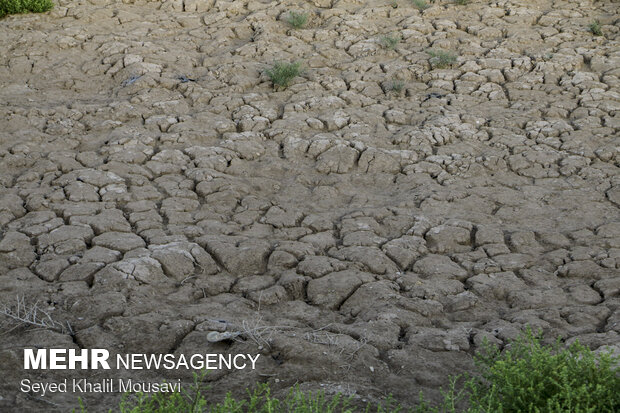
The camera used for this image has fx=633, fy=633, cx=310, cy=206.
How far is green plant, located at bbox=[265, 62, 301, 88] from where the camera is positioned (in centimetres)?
614

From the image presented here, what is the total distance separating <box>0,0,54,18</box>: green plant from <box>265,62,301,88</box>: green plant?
3.03 metres

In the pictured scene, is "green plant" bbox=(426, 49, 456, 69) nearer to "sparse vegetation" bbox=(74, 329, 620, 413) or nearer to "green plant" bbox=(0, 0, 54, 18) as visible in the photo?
"green plant" bbox=(0, 0, 54, 18)

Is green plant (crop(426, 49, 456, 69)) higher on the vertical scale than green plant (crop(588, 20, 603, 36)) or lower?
lower

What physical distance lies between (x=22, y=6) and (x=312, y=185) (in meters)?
4.63

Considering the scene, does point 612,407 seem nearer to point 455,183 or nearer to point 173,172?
point 455,183

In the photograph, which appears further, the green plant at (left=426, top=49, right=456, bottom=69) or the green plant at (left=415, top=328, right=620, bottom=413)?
the green plant at (left=426, top=49, right=456, bottom=69)

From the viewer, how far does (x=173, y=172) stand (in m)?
4.87

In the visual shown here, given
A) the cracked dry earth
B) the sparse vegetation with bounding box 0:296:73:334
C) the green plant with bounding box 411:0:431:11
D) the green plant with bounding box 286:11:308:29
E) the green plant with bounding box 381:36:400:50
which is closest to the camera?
the sparse vegetation with bounding box 0:296:73:334

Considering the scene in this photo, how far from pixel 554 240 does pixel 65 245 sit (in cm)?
304

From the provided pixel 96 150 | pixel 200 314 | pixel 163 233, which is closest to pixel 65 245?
pixel 163 233

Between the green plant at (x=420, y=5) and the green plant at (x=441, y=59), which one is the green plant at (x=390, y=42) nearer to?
the green plant at (x=441, y=59)

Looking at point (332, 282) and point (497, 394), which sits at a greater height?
point (497, 394)

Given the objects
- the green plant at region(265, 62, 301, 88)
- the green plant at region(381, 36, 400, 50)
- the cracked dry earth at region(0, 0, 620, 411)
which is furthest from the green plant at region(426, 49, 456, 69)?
the green plant at region(265, 62, 301, 88)

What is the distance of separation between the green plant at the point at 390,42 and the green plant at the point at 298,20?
38.0 inches
